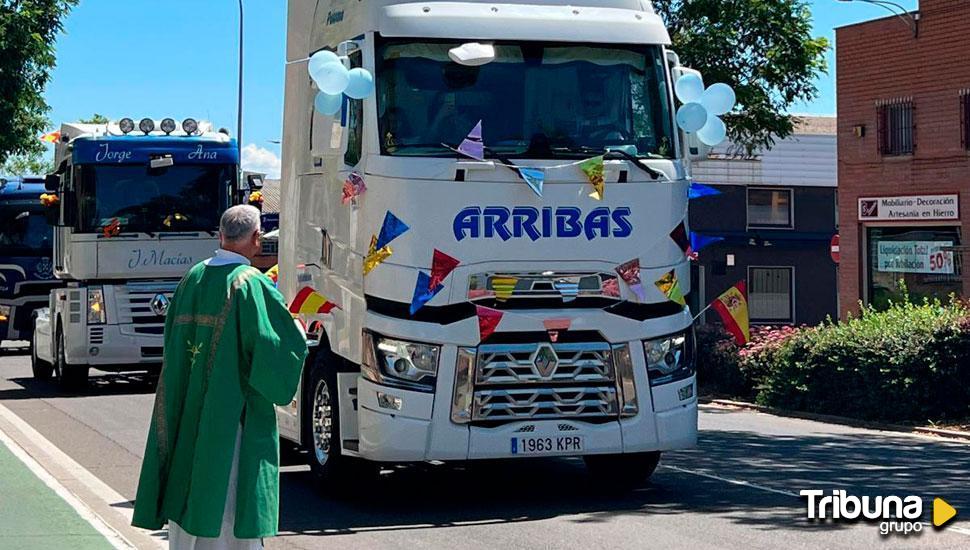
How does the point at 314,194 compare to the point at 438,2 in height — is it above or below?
below

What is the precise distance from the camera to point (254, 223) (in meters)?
6.91

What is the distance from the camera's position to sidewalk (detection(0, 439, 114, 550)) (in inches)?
357

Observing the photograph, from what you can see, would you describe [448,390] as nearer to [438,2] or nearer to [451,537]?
[451,537]

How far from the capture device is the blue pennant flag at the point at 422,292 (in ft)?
33.3

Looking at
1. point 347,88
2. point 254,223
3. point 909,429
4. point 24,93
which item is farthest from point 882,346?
point 24,93

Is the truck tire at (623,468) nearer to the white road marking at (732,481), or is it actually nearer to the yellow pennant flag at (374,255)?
the white road marking at (732,481)

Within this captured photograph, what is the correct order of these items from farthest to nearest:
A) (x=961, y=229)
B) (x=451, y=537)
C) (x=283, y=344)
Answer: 1. (x=961, y=229)
2. (x=451, y=537)
3. (x=283, y=344)

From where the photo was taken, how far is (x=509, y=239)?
1030 cm

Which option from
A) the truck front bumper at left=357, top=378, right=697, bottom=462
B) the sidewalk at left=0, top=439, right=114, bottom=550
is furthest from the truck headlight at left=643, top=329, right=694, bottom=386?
the sidewalk at left=0, top=439, right=114, bottom=550

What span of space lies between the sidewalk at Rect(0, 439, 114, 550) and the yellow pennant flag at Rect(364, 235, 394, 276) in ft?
8.21

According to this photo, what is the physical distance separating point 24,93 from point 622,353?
23867 millimetres

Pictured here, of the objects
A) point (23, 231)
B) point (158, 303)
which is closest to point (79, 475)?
point (158, 303)

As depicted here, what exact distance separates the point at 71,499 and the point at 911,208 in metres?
23.3

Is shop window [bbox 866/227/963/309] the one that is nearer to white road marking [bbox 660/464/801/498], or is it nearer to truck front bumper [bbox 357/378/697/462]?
white road marking [bbox 660/464/801/498]
